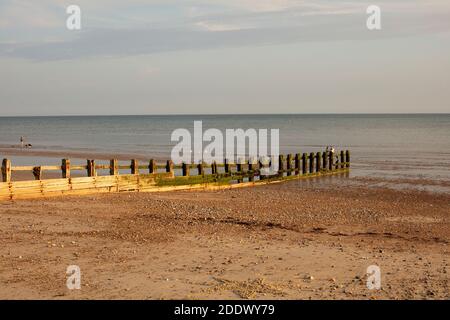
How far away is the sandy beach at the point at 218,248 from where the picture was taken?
9.70 m

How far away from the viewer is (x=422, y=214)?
1959 cm

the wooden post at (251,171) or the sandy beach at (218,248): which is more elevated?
the wooden post at (251,171)

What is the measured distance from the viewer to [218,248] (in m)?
12.8

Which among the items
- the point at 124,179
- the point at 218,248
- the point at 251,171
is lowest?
the point at 218,248

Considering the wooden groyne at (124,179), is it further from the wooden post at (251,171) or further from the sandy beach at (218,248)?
the sandy beach at (218,248)

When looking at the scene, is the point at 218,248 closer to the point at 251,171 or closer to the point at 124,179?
the point at 124,179

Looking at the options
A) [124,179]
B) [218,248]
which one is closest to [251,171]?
[124,179]

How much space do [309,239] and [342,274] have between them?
11.2ft

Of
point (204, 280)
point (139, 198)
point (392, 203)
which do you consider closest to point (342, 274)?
point (204, 280)

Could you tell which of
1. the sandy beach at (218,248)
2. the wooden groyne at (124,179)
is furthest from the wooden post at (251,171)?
the sandy beach at (218,248)

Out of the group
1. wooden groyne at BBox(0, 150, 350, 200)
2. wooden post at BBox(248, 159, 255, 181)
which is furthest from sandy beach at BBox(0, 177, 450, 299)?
wooden post at BBox(248, 159, 255, 181)

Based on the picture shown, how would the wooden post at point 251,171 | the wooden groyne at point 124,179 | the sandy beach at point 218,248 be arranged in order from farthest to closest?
the wooden post at point 251,171 → the wooden groyne at point 124,179 → the sandy beach at point 218,248

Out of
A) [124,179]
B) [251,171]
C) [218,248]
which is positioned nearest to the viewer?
[218,248]
